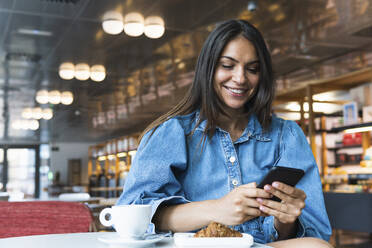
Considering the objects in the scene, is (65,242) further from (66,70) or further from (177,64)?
(66,70)

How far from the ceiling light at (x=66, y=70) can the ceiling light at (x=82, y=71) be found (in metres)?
0.07

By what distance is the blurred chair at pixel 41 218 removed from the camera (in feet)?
4.39

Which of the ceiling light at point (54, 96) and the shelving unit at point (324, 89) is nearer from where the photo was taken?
the shelving unit at point (324, 89)

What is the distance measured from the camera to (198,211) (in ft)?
3.66

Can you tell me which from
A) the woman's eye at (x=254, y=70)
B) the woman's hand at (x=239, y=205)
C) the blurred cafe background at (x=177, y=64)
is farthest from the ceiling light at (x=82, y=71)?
the woman's hand at (x=239, y=205)

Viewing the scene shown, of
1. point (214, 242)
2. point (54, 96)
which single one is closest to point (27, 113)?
point (54, 96)

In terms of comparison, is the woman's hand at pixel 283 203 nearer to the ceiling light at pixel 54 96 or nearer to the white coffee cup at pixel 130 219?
the white coffee cup at pixel 130 219

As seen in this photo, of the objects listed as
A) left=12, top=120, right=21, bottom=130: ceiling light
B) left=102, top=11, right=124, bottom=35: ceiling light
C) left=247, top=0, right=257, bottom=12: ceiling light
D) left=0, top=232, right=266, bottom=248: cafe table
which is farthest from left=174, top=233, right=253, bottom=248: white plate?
left=12, top=120, right=21, bottom=130: ceiling light

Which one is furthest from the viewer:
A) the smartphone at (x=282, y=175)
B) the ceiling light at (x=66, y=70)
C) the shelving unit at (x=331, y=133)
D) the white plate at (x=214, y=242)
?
the ceiling light at (x=66, y=70)

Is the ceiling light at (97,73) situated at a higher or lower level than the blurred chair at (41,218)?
higher

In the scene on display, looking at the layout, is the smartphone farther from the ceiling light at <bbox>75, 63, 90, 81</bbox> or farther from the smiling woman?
the ceiling light at <bbox>75, 63, 90, 81</bbox>

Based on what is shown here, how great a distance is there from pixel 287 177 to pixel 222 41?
1.68 ft

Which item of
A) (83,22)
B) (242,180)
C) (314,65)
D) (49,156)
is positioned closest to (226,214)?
(242,180)

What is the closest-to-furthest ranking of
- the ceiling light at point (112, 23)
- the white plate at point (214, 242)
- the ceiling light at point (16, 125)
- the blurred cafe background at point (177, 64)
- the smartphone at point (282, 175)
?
1. the white plate at point (214, 242)
2. the smartphone at point (282, 175)
3. the blurred cafe background at point (177, 64)
4. the ceiling light at point (112, 23)
5. the ceiling light at point (16, 125)
